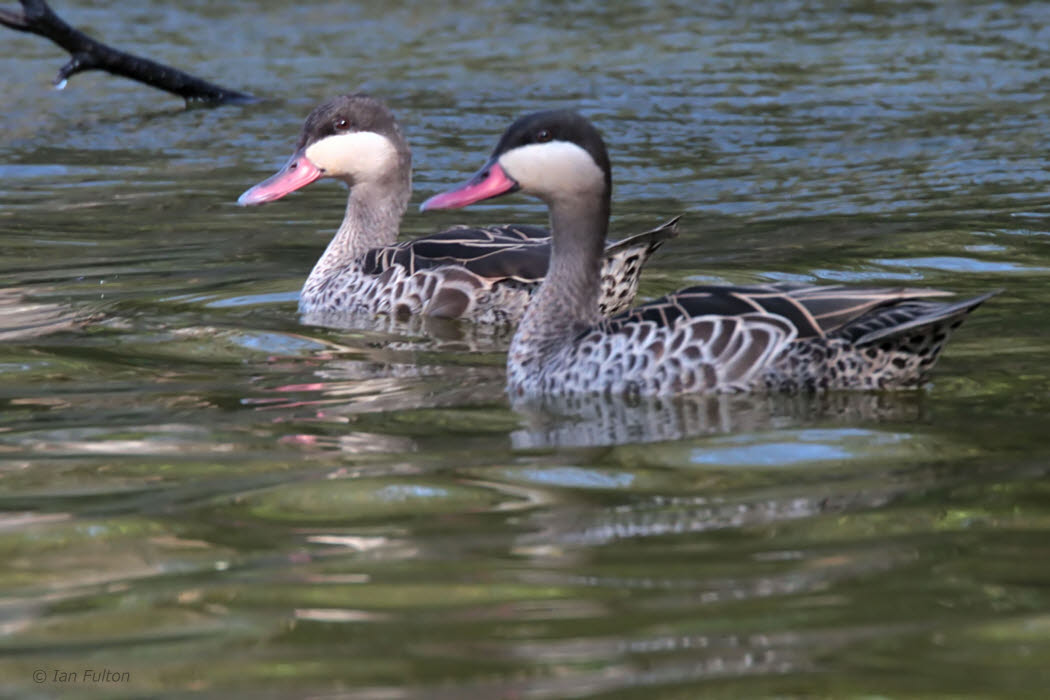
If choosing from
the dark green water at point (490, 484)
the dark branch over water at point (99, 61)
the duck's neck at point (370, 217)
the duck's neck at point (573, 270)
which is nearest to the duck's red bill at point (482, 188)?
the duck's neck at point (573, 270)

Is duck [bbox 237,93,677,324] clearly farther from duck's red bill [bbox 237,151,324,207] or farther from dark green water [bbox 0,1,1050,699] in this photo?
dark green water [bbox 0,1,1050,699]

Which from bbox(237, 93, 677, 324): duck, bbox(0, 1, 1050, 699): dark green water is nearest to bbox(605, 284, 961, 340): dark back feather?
bbox(0, 1, 1050, 699): dark green water

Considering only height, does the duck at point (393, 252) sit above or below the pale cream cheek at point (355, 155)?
below

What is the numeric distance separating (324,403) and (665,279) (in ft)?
11.7

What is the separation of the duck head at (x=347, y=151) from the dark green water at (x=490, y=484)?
2.24 feet

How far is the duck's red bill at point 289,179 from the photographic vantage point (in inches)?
405

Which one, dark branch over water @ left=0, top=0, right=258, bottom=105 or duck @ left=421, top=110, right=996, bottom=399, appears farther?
dark branch over water @ left=0, top=0, right=258, bottom=105

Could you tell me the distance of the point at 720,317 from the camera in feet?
22.8

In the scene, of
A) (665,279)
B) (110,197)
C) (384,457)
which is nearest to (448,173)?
(110,197)

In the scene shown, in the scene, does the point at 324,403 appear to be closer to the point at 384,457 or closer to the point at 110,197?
the point at 384,457

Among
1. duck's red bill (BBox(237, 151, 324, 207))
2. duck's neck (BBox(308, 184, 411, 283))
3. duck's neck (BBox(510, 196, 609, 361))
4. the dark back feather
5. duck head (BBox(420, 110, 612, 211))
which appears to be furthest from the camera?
duck's neck (BBox(308, 184, 411, 283))

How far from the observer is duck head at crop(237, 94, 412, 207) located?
34.2 ft

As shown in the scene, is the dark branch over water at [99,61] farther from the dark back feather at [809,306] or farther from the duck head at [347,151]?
the dark back feather at [809,306]

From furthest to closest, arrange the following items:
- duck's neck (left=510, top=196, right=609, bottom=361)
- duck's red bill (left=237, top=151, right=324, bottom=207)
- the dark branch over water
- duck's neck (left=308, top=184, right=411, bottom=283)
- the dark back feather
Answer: the dark branch over water
duck's neck (left=308, top=184, right=411, bottom=283)
duck's red bill (left=237, top=151, right=324, bottom=207)
duck's neck (left=510, top=196, right=609, bottom=361)
the dark back feather
